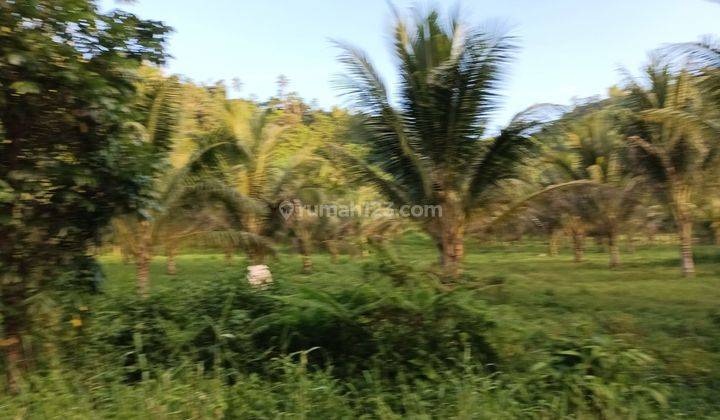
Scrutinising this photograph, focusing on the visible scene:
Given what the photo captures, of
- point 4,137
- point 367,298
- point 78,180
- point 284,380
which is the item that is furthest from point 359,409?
point 4,137

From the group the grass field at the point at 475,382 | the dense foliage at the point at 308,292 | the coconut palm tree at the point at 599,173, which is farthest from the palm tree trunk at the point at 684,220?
the grass field at the point at 475,382

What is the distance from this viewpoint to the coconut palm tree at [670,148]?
34.9 ft

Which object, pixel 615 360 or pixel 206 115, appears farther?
pixel 206 115

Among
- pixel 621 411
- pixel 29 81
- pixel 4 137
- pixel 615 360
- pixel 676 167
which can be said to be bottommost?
pixel 621 411

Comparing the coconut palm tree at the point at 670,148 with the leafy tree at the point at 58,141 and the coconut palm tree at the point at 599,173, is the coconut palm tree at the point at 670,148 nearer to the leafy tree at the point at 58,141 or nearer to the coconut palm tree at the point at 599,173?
the coconut palm tree at the point at 599,173

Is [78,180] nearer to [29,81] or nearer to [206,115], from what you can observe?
[29,81]

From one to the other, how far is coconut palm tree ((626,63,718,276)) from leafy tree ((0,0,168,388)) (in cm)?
964

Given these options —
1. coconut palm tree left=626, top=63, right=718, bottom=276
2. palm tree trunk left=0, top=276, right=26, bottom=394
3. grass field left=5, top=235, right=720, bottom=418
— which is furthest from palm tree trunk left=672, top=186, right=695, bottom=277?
palm tree trunk left=0, top=276, right=26, bottom=394

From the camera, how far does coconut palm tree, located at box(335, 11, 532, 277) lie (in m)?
6.79

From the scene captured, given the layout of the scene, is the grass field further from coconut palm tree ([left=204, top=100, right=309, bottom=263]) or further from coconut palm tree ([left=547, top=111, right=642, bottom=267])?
coconut palm tree ([left=547, top=111, right=642, bottom=267])

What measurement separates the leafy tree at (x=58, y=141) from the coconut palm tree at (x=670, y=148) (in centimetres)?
964

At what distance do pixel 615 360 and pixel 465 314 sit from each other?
3.88ft

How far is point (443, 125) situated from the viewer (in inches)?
276

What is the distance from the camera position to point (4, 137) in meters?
3.56
